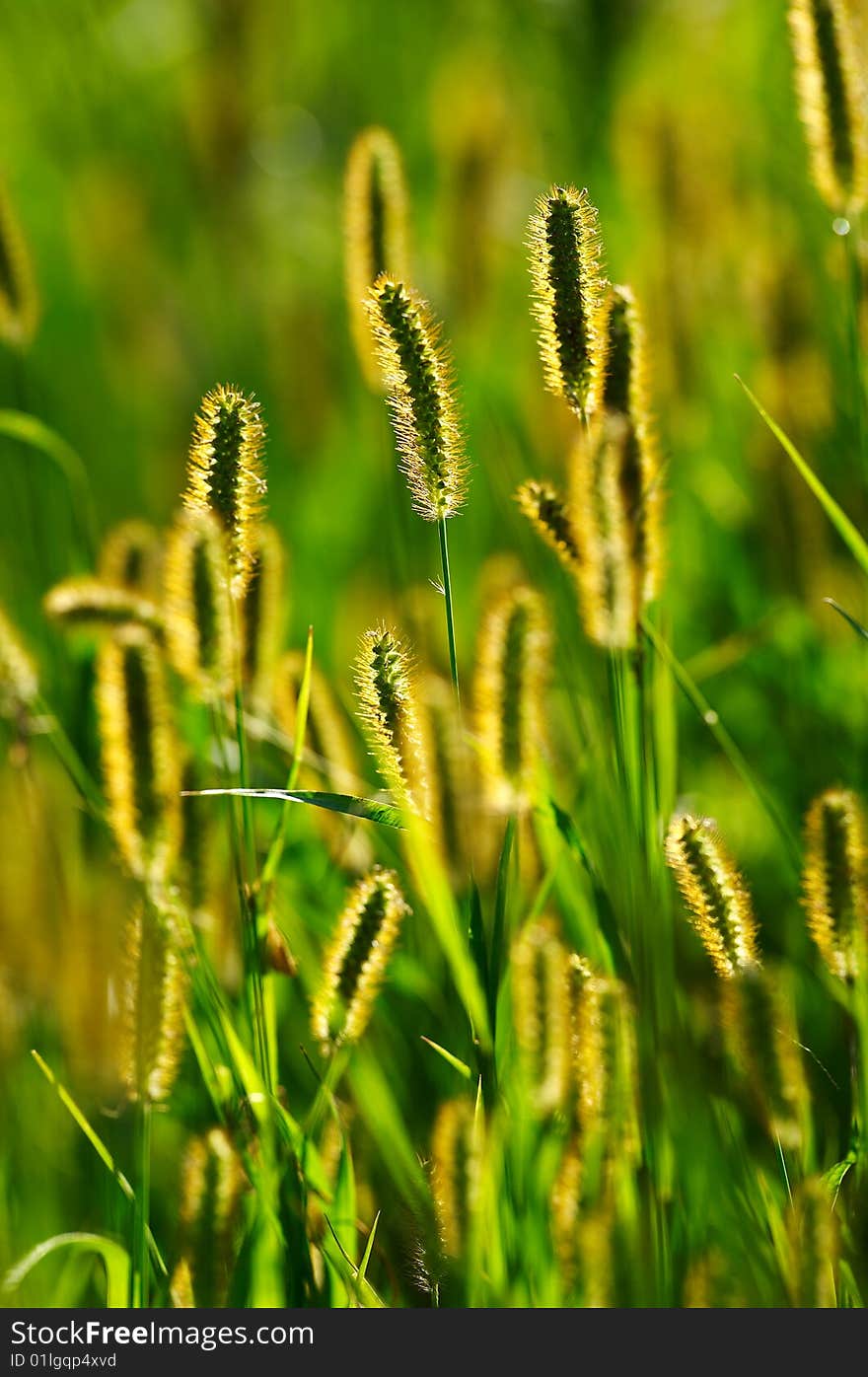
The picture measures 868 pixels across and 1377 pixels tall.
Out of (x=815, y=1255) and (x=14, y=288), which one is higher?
(x=14, y=288)

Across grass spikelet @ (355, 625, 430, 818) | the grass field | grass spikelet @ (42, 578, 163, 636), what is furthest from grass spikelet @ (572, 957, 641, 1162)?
grass spikelet @ (42, 578, 163, 636)

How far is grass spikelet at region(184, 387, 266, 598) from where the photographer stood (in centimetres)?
103

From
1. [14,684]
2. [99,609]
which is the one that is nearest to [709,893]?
[99,609]

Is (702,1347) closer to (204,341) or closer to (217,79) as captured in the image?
(204,341)

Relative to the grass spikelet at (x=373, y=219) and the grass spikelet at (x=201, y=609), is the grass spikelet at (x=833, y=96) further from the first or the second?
the grass spikelet at (x=201, y=609)

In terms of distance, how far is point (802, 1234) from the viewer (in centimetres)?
92

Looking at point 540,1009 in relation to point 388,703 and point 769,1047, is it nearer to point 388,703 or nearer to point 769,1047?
point 769,1047

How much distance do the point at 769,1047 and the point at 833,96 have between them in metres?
0.94

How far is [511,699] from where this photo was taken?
1.28 m

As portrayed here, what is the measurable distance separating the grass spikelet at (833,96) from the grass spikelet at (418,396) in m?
0.60

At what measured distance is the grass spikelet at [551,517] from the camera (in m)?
1.18

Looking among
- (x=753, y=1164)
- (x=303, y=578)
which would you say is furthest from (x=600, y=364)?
(x=303, y=578)

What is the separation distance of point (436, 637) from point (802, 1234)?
3.89 ft

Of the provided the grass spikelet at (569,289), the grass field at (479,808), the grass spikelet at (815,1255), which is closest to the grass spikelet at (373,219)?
the grass field at (479,808)
